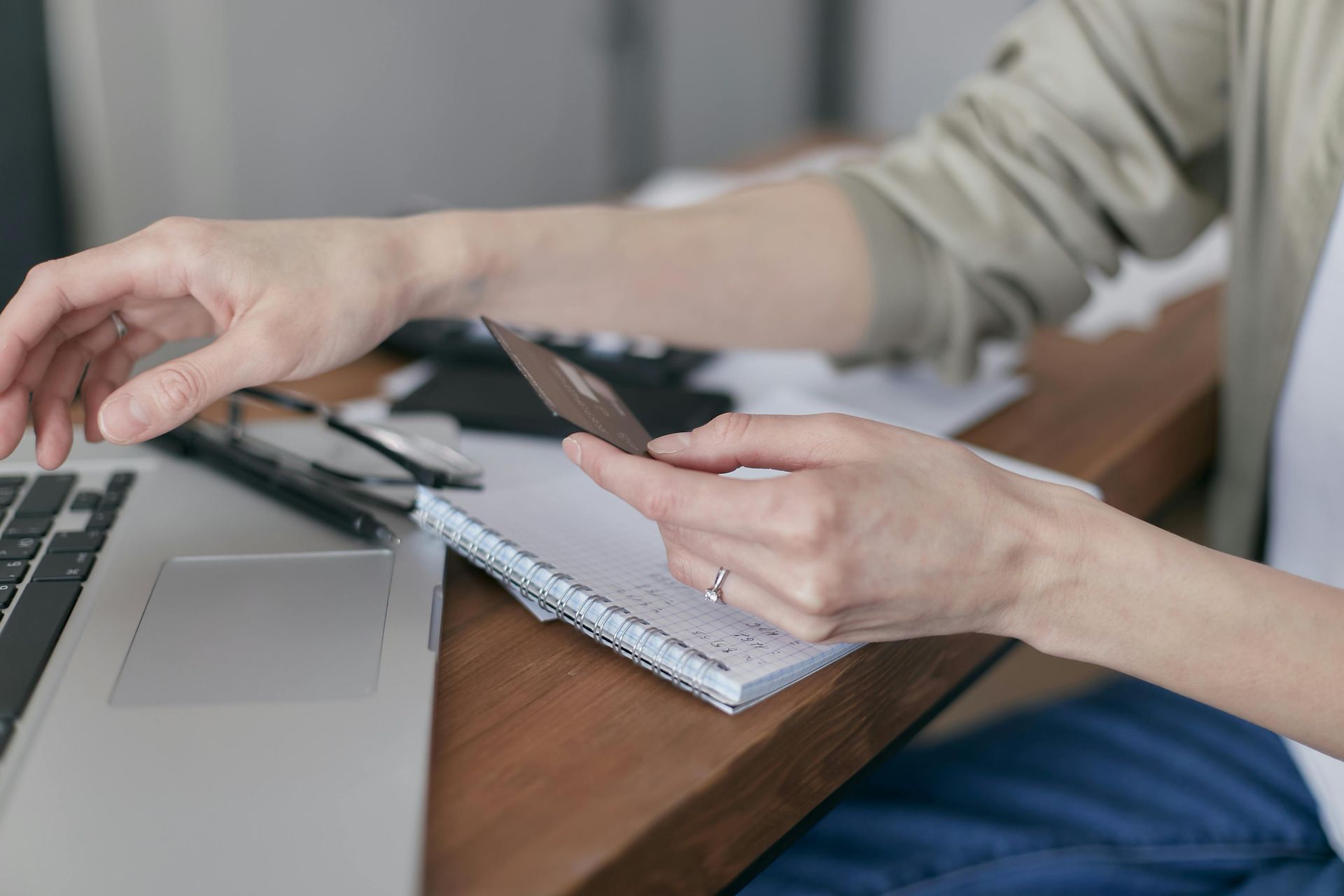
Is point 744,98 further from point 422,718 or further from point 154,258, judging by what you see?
point 422,718

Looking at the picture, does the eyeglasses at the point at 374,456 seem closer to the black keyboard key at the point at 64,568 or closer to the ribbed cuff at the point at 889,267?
the black keyboard key at the point at 64,568

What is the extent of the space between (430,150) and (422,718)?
52.0 inches

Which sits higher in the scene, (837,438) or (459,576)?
(837,438)

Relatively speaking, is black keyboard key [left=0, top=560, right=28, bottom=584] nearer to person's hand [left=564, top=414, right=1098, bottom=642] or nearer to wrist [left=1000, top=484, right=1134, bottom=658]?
person's hand [left=564, top=414, right=1098, bottom=642]

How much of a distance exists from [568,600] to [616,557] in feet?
0.16

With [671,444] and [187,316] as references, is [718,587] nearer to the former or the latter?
[671,444]

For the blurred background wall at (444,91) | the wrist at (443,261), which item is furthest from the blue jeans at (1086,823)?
the blurred background wall at (444,91)

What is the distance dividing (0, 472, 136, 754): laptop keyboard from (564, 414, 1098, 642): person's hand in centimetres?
21

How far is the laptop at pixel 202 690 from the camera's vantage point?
11.5 inches

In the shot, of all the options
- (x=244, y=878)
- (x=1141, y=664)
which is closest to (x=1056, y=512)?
(x=1141, y=664)

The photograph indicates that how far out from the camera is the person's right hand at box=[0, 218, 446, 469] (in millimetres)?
439

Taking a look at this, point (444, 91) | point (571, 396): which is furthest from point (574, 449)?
point (444, 91)

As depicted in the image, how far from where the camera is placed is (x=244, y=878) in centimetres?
28

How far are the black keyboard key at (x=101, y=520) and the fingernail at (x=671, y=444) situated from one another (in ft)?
0.87
